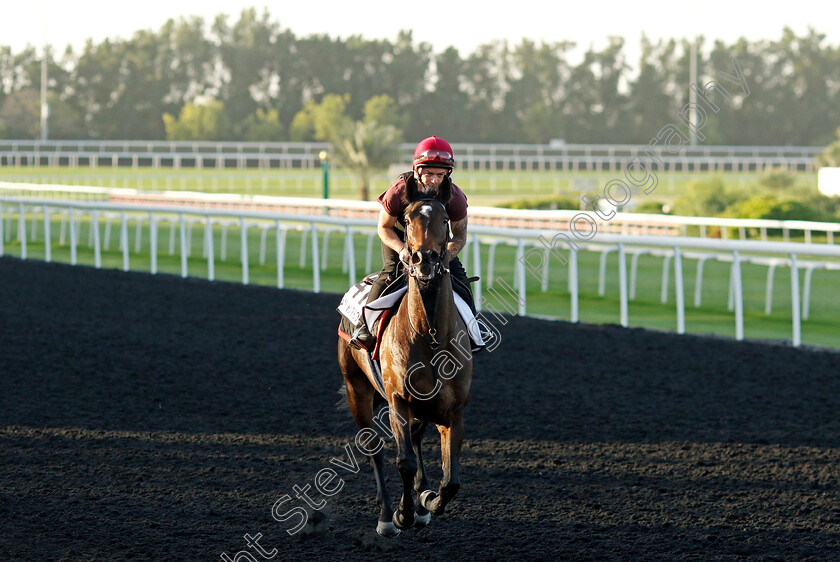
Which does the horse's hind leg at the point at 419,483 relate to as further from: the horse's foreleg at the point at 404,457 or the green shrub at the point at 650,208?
the green shrub at the point at 650,208

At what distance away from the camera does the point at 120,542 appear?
13.0ft

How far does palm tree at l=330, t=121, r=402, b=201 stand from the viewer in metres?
33.9

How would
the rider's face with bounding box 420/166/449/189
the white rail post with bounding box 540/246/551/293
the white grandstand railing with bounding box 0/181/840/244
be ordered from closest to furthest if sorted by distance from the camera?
the rider's face with bounding box 420/166/449/189, the white rail post with bounding box 540/246/551/293, the white grandstand railing with bounding box 0/181/840/244

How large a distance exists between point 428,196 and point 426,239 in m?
0.28

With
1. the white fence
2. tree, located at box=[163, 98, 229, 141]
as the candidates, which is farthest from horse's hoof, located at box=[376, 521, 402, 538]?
tree, located at box=[163, 98, 229, 141]

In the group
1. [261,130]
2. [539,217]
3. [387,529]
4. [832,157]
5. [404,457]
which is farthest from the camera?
[261,130]

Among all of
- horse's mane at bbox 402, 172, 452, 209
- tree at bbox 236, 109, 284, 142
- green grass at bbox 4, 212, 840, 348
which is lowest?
green grass at bbox 4, 212, 840, 348

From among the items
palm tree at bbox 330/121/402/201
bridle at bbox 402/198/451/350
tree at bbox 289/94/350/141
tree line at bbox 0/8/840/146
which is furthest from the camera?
tree line at bbox 0/8/840/146

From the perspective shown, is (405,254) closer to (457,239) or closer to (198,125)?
(457,239)

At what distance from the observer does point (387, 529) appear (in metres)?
4.10

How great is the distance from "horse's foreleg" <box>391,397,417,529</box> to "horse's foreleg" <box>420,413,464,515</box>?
0.07 metres

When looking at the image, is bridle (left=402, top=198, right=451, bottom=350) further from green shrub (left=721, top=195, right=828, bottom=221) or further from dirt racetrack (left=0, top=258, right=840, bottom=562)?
green shrub (left=721, top=195, right=828, bottom=221)

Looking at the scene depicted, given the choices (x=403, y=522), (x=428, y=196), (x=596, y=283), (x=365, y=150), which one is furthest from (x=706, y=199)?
(x=428, y=196)

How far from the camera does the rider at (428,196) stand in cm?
376
